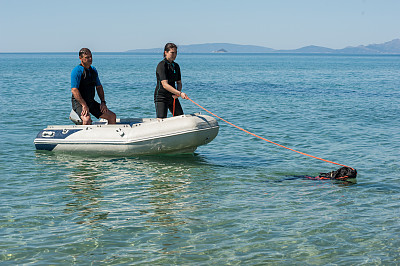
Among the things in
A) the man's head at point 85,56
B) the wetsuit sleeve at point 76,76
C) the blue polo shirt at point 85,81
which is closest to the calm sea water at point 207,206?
the blue polo shirt at point 85,81

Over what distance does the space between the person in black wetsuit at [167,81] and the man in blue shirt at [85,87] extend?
4.04ft

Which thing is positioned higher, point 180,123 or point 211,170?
point 180,123

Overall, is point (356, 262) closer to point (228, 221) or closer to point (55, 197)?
point (228, 221)

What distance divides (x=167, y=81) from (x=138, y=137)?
128cm

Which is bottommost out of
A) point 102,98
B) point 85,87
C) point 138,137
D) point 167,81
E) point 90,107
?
point 138,137

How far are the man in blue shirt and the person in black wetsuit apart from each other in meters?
1.23

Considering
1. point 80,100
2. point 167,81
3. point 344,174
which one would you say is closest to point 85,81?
point 80,100

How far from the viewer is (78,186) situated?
26.5 ft

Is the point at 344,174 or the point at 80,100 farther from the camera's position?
the point at 80,100

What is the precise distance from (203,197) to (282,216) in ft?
4.63

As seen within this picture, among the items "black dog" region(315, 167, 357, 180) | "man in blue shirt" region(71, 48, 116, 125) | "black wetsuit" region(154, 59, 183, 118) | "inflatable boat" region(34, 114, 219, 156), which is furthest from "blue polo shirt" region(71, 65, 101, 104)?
"black dog" region(315, 167, 357, 180)

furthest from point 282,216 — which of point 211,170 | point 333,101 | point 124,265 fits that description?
point 333,101

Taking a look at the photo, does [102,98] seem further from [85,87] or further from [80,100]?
[80,100]

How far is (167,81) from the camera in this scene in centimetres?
920
